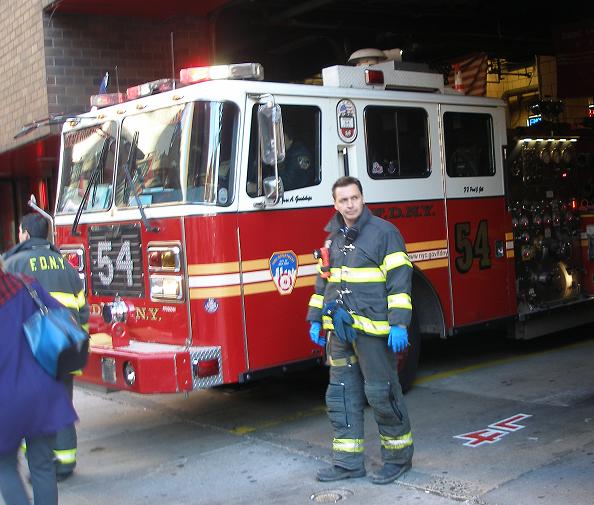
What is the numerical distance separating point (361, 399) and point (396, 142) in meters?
2.66

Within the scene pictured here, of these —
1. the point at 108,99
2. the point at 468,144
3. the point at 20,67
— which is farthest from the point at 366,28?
the point at 108,99

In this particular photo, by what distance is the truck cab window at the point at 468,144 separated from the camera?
741cm

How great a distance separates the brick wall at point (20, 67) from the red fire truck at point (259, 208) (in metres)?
3.09

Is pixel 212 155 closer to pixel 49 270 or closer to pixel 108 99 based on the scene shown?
pixel 49 270

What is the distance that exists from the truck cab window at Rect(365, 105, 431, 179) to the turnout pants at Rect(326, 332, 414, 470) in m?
2.14

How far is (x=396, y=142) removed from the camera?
22.7ft

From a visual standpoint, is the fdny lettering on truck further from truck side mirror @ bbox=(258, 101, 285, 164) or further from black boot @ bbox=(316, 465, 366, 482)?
black boot @ bbox=(316, 465, 366, 482)

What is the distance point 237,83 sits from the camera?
Result: 5801 millimetres

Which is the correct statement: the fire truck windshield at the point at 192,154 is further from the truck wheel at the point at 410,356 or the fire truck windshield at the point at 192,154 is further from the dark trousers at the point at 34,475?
the dark trousers at the point at 34,475

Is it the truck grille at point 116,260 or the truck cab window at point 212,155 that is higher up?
the truck cab window at point 212,155

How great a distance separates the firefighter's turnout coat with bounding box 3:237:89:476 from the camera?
5172mm

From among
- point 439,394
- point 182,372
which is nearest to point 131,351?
point 182,372

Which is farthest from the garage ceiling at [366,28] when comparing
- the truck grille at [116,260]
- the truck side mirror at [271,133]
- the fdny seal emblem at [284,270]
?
the fdny seal emblem at [284,270]

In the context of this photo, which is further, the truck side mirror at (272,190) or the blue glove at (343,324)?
the truck side mirror at (272,190)
